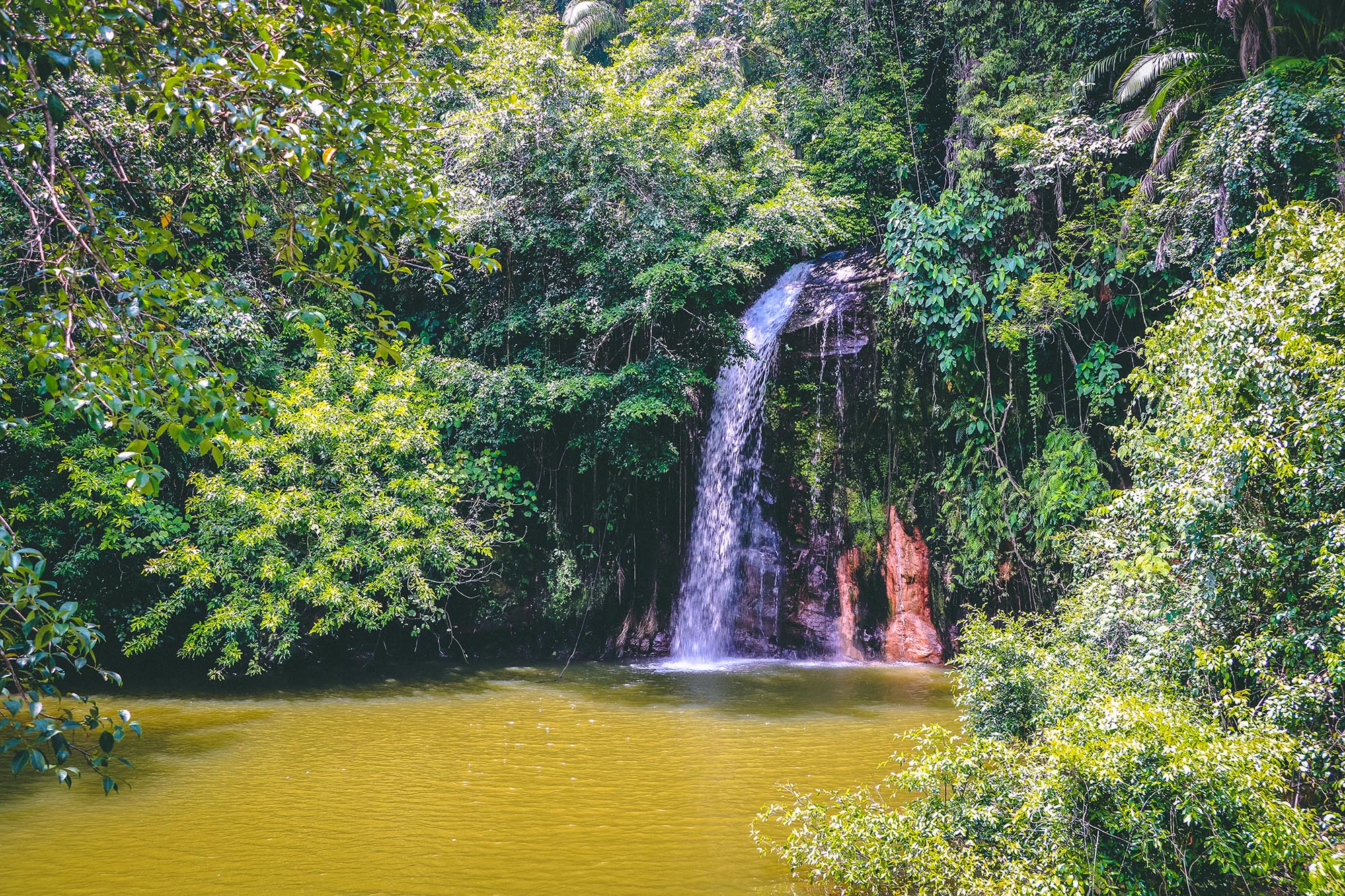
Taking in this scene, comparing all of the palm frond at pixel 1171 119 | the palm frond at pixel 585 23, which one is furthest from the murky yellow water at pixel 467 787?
the palm frond at pixel 585 23

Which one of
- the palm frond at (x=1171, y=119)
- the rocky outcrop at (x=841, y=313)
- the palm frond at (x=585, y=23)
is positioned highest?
the palm frond at (x=585, y=23)

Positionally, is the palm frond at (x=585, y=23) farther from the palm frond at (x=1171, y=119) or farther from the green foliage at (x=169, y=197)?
the green foliage at (x=169, y=197)

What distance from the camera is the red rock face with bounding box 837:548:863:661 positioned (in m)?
14.0

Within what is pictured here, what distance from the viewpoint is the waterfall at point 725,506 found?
14.5 metres

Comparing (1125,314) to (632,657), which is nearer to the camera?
(1125,314)

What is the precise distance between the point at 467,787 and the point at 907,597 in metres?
8.79

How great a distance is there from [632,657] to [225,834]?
29.2 feet

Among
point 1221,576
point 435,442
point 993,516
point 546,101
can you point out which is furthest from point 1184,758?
point 546,101

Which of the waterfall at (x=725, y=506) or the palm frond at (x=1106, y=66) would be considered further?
the waterfall at (x=725, y=506)

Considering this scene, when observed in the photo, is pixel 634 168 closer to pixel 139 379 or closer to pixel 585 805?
pixel 585 805

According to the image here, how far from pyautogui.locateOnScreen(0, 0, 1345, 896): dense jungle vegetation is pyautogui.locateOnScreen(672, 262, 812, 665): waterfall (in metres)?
0.52

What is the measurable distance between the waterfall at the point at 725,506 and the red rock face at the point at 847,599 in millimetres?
1703

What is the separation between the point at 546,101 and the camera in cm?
1350

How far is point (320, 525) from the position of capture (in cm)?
1102
